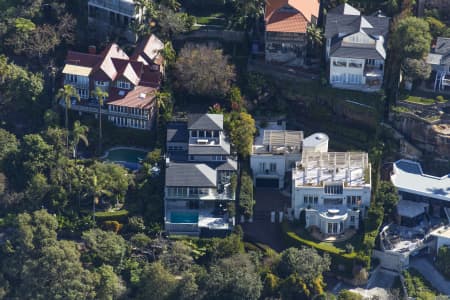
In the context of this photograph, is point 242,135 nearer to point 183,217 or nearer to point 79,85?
point 183,217

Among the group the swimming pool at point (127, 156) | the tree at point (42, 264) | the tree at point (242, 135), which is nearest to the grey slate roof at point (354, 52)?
the tree at point (242, 135)

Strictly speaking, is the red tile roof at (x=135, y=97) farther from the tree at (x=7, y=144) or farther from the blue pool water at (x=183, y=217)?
the blue pool water at (x=183, y=217)

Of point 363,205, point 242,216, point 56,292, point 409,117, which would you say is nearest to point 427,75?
point 409,117

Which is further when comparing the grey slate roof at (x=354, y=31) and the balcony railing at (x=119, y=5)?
the balcony railing at (x=119, y=5)

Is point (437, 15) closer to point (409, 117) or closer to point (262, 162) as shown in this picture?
point (409, 117)

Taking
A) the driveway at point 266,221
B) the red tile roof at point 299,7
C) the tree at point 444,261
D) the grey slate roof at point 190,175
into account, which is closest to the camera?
the tree at point 444,261

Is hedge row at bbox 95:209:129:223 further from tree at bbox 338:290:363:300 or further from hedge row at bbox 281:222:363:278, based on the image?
tree at bbox 338:290:363:300

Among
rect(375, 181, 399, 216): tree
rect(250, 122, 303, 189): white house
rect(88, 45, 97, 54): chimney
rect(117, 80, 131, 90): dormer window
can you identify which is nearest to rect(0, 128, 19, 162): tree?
rect(117, 80, 131, 90): dormer window

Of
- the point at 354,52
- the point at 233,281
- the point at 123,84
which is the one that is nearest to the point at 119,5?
the point at 123,84
